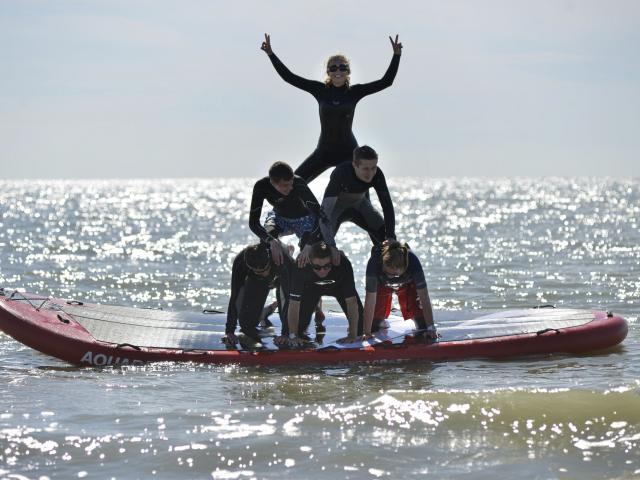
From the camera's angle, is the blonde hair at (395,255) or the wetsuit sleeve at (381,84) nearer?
the blonde hair at (395,255)

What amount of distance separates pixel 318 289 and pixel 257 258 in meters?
0.61

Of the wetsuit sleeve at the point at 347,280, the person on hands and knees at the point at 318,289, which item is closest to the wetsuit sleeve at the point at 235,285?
the person on hands and knees at the point at 318,289

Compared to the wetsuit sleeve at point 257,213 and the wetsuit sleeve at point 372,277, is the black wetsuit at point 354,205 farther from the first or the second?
the wetsuit sleeve at point 257,213

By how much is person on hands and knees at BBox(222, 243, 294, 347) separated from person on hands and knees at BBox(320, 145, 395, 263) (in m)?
0.56

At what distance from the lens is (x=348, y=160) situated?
32.6ft

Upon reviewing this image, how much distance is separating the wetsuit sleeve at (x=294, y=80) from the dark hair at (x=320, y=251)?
1.65 meters

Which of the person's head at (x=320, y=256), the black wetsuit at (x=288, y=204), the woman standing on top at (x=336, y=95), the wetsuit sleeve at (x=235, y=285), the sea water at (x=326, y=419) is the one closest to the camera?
the sea water at (x=326, y=419)

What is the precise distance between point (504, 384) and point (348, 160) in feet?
8.55

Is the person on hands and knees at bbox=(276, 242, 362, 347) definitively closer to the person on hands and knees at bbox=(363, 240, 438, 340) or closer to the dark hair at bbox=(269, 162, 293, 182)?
the person on hands and knees at bbox=(363, 240, 438, 340)

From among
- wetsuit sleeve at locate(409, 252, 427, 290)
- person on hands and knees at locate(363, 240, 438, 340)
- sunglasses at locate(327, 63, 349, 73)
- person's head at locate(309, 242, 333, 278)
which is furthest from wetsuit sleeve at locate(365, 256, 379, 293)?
sunglasses at locate(327, 63, 349, 73)

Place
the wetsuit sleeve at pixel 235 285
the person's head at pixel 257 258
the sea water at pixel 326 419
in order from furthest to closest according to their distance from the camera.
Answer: the wetsuit sleeve at pixel 235 285, the person's head at pixel 257 258, the sea water at pixel 326 419

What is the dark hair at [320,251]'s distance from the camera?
8.95m

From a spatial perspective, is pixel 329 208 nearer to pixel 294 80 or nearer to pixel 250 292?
pixel 250 292

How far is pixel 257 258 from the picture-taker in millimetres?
9234
